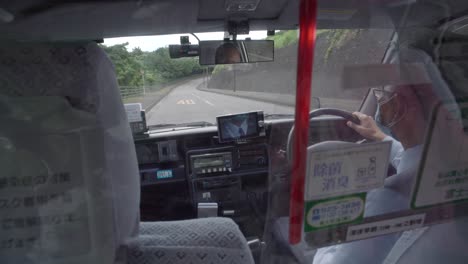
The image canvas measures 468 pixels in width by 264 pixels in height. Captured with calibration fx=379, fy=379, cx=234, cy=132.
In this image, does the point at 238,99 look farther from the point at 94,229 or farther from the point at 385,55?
the point at 94,229

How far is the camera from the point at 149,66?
1928 millimetres

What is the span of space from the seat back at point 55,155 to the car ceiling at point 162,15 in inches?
5.3

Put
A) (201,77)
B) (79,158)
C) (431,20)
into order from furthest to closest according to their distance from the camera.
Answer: (201,77) → (431,20) → (79,158)

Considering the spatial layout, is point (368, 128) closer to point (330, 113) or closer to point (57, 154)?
point (330, 113)

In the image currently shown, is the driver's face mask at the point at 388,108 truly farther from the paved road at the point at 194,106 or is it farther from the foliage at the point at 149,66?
the paved road at the point at 194,106

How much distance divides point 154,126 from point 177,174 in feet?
1.97

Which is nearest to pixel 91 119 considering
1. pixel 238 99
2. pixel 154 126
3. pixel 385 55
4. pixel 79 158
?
pixel 79 158

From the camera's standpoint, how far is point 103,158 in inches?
A: 39.8

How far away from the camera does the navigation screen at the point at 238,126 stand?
379 centimetres

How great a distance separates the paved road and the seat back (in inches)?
55.5

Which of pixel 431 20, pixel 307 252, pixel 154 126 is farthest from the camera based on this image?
pixel 154 126

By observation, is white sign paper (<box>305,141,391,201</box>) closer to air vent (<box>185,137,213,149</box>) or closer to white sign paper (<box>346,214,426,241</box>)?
white sign paper (<box>346,214,426,241</box>)

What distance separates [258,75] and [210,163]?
2.28 metres

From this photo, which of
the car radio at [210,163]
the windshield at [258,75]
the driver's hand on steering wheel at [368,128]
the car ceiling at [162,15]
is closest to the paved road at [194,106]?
the windshield at [258,75]
